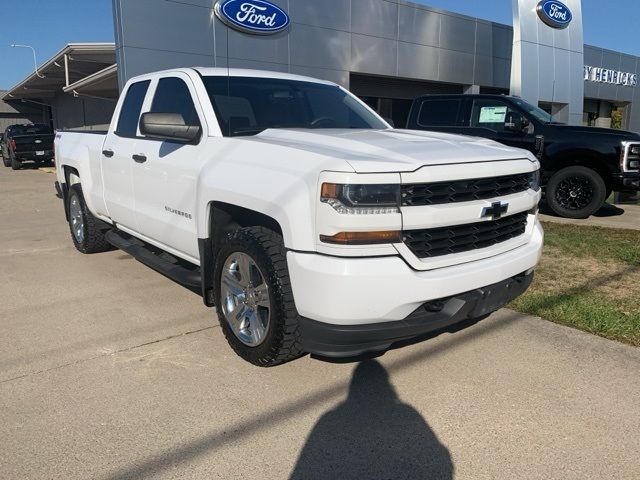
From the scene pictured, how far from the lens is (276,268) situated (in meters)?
2.93

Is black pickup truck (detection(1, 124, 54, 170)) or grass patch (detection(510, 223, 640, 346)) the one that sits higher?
black pickup truck (detection(1, 124, 54, 170))

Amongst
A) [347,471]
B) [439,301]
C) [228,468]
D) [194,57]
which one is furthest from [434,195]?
[194,57]

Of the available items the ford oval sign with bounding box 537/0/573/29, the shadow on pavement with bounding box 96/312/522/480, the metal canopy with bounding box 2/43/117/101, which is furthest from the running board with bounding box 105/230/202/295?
the ford oval sign with bounding box 537/0/573/29

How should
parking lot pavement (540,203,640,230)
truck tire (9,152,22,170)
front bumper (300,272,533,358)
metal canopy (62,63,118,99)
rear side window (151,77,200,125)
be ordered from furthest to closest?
truck tire (9,152,22,170)
metal canopy (62,63,118,99)
parking lot pavement (540,203,640,230)
rear side window (151,77,200,125)
front bumper (300,272,533,358)

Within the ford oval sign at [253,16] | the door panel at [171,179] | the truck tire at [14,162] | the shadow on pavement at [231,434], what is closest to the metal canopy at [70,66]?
the truck tire at [14,162]

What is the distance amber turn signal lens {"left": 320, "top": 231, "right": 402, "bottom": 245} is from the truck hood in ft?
1.01

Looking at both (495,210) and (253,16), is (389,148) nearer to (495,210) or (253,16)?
(495,210)

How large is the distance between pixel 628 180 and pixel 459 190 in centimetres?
664

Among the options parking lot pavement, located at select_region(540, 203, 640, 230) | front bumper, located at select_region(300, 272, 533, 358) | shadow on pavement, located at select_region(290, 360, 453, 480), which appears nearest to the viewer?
shadow on pavement, located at select_region(290, 360, 453, 480)

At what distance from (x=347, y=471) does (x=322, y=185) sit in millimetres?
1344

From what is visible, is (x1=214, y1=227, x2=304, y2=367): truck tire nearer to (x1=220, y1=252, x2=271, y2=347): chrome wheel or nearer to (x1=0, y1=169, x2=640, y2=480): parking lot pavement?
(x1=220, y1=252, x2=271, y2=347): chrome wheel

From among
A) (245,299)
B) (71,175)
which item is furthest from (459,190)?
(71,175)

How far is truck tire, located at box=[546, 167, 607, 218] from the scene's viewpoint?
332 inches

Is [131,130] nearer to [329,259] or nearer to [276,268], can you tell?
[276,268]
